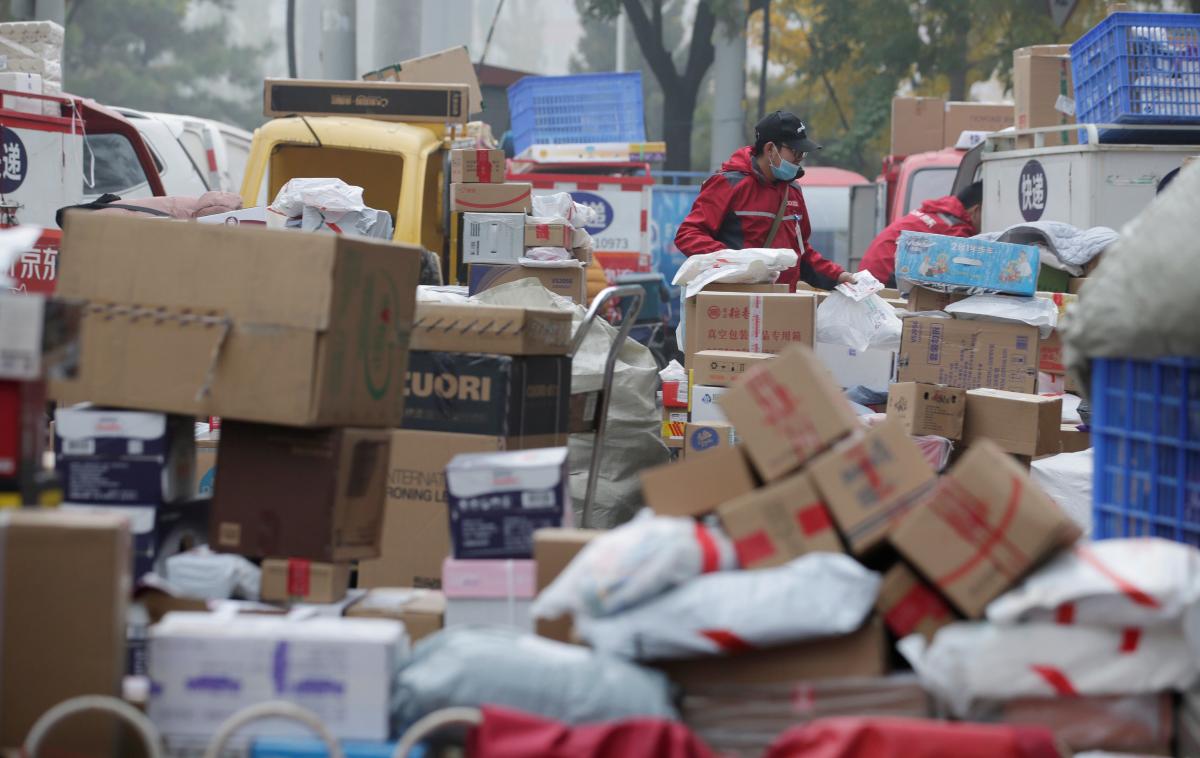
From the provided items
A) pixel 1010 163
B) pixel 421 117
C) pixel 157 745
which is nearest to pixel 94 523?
pixel 157 745

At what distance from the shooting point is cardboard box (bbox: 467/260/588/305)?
8766mm

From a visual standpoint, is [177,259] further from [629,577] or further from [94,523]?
[629,577]

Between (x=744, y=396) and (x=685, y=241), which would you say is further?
(x=685, y=241)

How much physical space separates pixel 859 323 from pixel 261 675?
495cm

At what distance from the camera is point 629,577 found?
11.5 feet

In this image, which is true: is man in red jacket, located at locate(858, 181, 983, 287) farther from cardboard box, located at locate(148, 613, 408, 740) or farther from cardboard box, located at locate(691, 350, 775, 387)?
cardboard box, located at locate(148, 613, 408, 740)

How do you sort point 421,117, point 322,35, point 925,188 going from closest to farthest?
point 421,117
point 925,188
point 322,35

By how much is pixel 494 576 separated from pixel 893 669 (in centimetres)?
110

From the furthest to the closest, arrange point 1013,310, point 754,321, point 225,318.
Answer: point 754,321 < point 1013,310 < point 225,318

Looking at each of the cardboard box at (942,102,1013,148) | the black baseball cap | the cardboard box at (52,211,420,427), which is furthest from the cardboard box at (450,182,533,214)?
the cardboard box at (942,102,1013,148)

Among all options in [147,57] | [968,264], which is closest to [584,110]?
[968,264]

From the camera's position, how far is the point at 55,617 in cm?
345

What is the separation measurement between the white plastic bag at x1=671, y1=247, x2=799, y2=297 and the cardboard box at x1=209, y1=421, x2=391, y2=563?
12.5 feet

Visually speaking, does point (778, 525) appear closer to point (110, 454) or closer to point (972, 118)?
point (110, 454)
